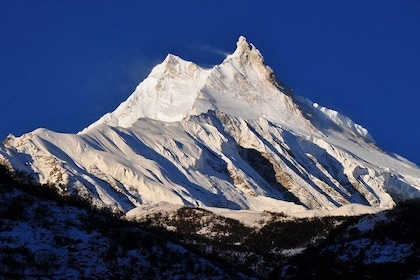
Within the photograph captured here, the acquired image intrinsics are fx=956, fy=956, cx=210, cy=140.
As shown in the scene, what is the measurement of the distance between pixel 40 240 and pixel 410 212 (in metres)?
18.5

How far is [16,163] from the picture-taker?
650 feet

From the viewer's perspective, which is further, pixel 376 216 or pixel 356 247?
pixel 376 216

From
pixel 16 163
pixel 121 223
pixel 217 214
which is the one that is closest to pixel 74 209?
pixel 121 223

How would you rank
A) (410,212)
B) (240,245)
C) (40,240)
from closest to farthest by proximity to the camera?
(40,240) → (410,212) → (240,245)

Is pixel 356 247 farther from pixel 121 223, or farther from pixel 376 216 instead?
pixel 121 223

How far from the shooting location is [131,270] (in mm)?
34344

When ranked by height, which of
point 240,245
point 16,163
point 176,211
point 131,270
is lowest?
point 131,270

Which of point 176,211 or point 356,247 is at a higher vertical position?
point 176,211

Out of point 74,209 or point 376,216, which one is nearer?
point 74,209

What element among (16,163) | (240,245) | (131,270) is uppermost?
(16,163)

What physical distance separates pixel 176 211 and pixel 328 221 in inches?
1205

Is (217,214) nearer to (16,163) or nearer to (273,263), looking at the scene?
(273,263)

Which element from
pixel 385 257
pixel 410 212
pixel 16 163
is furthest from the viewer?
pixel 16 163

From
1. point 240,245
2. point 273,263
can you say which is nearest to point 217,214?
point 240,245
